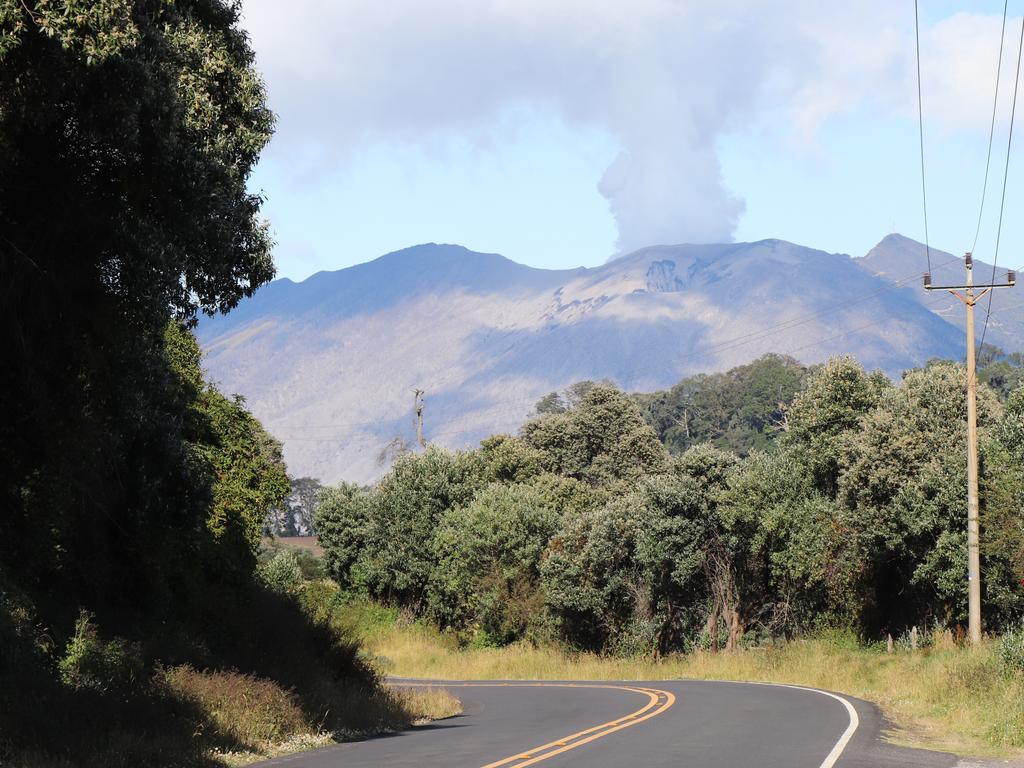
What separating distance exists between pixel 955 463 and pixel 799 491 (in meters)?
10.8

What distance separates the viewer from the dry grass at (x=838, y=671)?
20016 mm

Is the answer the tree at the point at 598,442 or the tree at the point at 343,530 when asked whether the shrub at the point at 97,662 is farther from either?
the tree at the point at 598,442

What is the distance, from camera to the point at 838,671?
37219 mm

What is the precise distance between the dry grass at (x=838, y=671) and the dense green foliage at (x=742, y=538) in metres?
1.91

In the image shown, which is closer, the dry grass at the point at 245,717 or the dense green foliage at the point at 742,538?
the dry grass at the point at 245,717

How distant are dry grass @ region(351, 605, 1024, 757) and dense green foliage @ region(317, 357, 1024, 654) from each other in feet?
6.27

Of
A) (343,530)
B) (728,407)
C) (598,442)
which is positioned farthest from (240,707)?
(728,407)

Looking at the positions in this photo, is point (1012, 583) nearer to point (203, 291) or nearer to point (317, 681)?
point (317, 681)

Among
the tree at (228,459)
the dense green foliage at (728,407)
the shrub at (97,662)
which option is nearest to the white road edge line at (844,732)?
the shrub at (97,662)

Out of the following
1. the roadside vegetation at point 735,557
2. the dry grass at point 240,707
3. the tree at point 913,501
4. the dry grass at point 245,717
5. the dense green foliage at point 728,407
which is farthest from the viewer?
the dense green foliage at point 728,407

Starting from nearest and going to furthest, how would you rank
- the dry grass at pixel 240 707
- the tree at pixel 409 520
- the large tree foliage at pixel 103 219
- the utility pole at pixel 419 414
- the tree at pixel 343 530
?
1. the large tree foliage at pixel 103 219
2. the dry grass at pixel 240 707
3. the tree at pixel 409 520
4. the tree at pixel 343 530
5. the utility pole at pixel 419 414

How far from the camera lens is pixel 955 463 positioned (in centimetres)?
4109

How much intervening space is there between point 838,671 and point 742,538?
14.4 metres

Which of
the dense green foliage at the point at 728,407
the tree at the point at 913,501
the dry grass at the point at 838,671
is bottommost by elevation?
the dry grass at the point at 838,671
